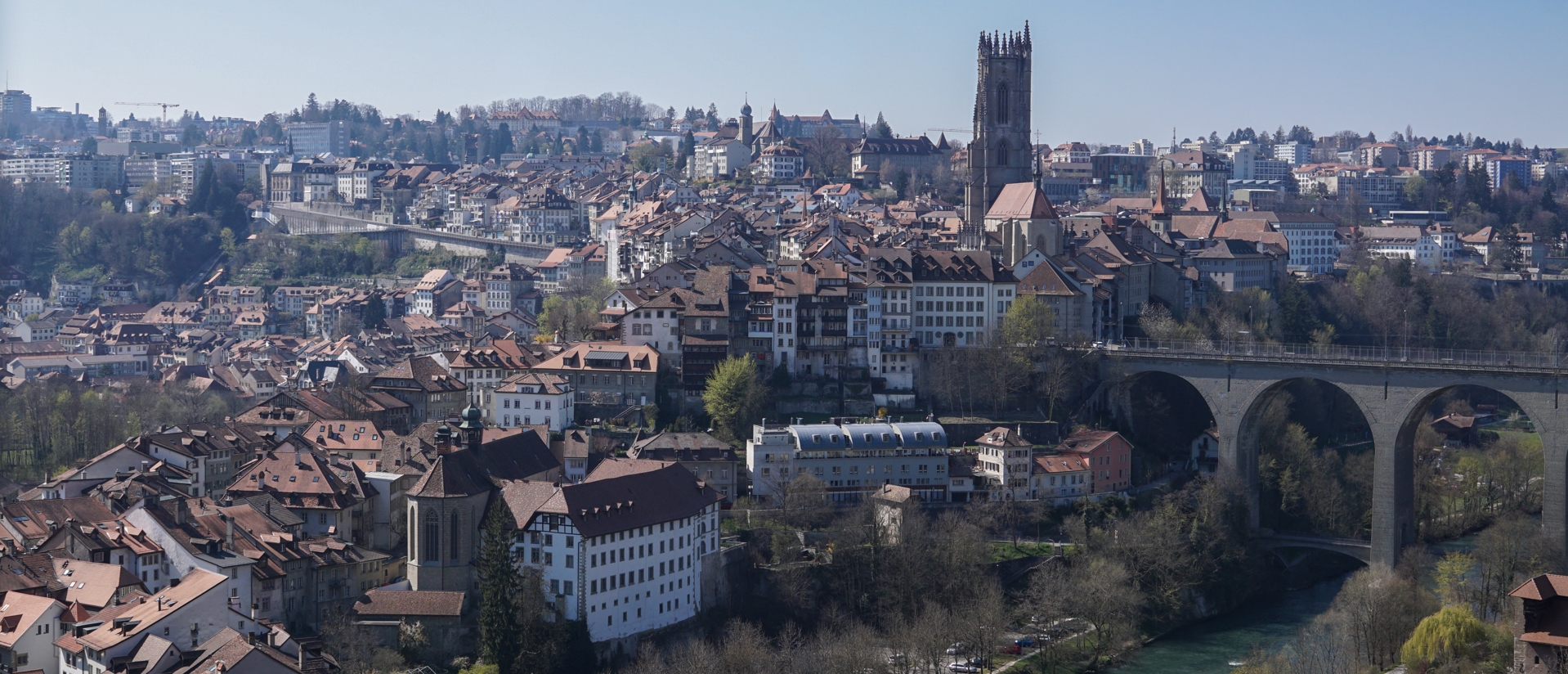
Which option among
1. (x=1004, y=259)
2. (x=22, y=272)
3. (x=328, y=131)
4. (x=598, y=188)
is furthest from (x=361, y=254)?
(x=328, y=131)

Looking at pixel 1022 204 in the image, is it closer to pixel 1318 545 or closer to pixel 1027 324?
pixel 1027 324

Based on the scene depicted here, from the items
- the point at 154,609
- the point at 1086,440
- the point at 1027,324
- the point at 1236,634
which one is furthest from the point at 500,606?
the point at 1027,324

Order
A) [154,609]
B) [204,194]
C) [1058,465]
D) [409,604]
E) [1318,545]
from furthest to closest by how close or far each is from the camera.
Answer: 1. [204,194]
2. [1318,545]
3. [1058,465]
4. [409,604]
5. [154,609]

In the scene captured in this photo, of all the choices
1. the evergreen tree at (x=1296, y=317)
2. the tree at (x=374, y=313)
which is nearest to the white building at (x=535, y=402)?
the tree at (x=374, y=313)

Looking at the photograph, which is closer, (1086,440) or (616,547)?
(616,547)

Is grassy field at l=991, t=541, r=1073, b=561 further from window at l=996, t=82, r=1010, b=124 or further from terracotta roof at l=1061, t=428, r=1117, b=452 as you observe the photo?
window at l=996, t=82, r=1010, b=124

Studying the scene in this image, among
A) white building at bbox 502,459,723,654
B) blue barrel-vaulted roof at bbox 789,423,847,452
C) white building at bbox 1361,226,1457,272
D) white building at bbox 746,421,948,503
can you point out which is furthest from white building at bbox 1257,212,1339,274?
white building at bbox 502,459,723,654
